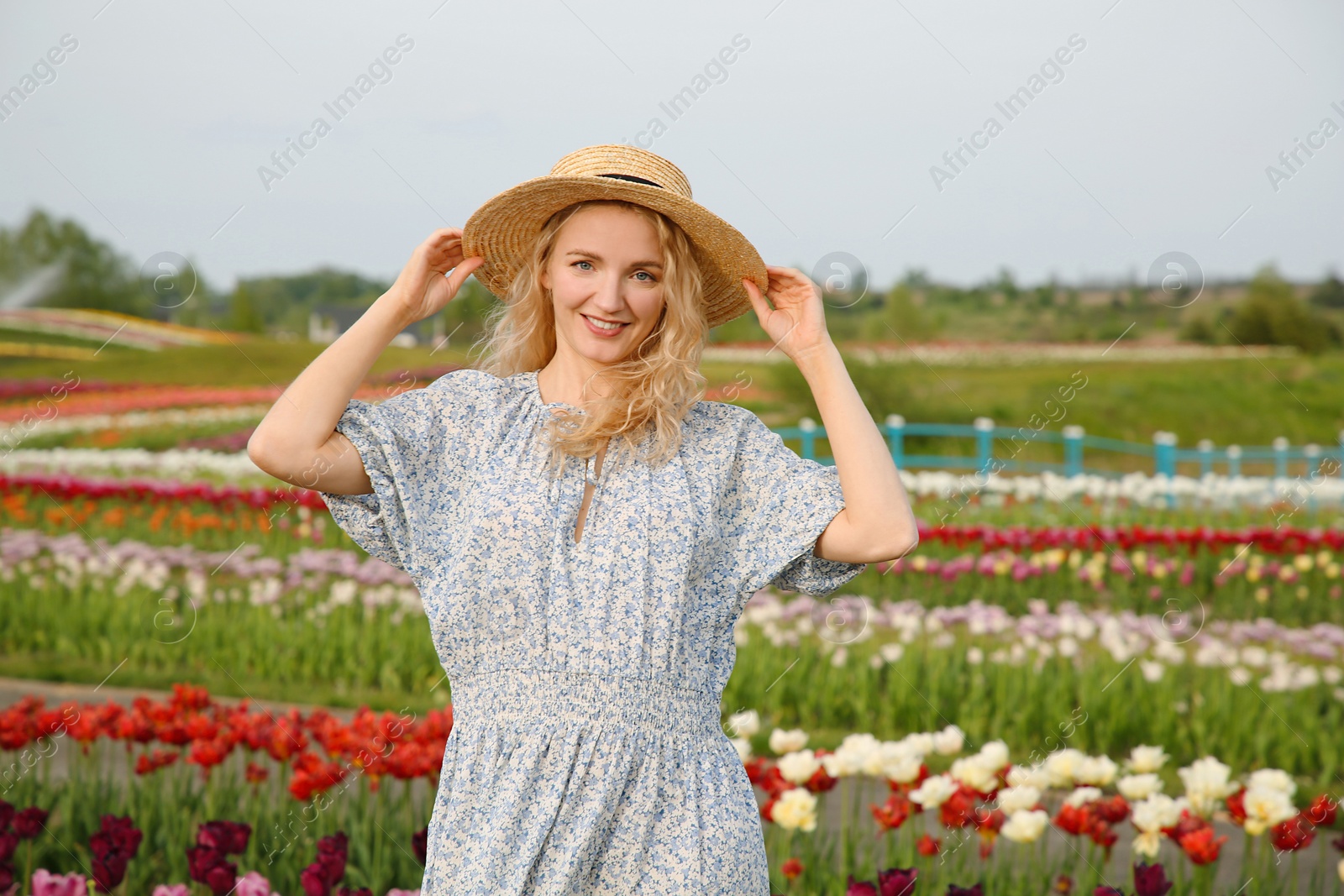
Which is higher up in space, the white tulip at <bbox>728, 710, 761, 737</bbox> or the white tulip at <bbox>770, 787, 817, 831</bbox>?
the white tulip at <bbox>728, 710, 761, 737</bbox>

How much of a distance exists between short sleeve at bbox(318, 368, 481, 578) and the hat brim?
252 millimetres

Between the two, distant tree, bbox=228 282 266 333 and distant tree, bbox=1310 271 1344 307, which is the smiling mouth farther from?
distant tree, bbox=1310 271 1344 307

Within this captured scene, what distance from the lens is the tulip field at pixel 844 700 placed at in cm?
256

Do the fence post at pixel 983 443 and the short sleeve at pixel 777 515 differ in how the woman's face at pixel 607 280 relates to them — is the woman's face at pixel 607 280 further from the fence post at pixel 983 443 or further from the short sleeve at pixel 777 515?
the fence post at pixel 983 443

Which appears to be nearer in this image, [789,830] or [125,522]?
[789,830]

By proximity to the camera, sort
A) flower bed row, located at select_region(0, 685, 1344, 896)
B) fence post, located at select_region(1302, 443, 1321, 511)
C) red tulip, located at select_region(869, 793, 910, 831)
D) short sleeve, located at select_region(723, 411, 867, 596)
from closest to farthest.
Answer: short sleeve, located at select_region(723, 411, 867, 596), flower bed row, located at select_region(0, 685, 1344, 896), red tulip, located at select_region(869, 793, 910, 831), fence post, located at select_region(1302, 443, 1321, 511)

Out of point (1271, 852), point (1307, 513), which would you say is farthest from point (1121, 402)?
point (1271, 852)

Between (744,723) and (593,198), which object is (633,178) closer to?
(593,198)

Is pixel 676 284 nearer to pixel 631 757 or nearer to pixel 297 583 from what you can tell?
pixel 631 757

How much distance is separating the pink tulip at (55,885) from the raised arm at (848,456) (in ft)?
5.07

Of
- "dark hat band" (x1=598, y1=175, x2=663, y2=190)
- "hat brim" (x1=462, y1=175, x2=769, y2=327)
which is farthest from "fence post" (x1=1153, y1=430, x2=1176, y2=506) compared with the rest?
"dark hat band" (x1=598, y1=175, x2=663, y2=190)

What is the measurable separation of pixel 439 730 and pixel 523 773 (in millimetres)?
A: 1502

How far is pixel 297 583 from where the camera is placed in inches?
227

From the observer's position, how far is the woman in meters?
1.50
